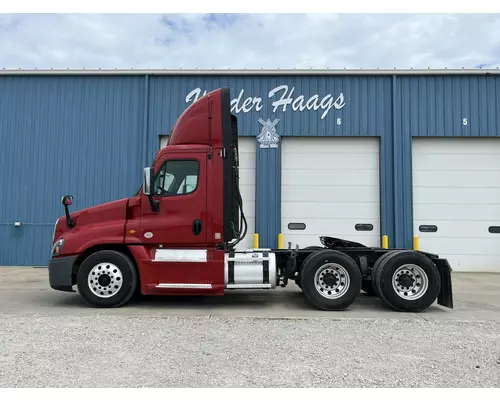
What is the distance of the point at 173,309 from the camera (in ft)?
23.9

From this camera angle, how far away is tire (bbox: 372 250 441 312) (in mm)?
7039

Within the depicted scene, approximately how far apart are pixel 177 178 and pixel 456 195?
9.36m

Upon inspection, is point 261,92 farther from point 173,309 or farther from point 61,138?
point 173,309

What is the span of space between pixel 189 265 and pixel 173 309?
2.65ft

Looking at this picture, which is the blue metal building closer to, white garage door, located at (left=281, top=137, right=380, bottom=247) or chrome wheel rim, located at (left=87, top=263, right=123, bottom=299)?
white garage door, located at (left=281, top=137, right=380, bottom=247)

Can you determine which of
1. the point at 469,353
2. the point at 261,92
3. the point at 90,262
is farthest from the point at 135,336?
the point at 261,92

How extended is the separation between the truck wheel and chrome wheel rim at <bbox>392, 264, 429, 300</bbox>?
0.64 meters

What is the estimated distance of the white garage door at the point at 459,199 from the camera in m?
12.9

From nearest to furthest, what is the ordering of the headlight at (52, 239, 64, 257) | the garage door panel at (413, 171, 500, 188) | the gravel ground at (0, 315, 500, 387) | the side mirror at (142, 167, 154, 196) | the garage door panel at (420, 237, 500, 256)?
the gravel ground at (0, 315, 500, 387)
the side mirror at (142, 167, 154, 196)
the headlight at (52, 239, 64, 257)
the garage door panel at (420, 237, 500, 256)
the garage door panel at (413, 171, 500, 188)

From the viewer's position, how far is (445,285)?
7.21m

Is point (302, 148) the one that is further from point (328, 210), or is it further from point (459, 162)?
point (459, 162)

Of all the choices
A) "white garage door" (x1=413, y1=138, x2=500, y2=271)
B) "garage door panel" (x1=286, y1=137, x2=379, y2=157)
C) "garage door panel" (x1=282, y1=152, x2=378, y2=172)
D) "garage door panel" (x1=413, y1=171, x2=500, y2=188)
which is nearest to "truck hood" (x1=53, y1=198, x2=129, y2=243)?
"garage door panel" (x1=282, y1=152, x2=378, y2=172)

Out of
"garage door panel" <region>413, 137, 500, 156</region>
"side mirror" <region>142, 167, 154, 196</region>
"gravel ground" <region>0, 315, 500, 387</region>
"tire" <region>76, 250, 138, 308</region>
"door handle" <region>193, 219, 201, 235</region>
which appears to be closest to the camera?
"gravel ground" <region>0, 315, 500, 387</region>

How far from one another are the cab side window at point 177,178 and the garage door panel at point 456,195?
27.2ft
